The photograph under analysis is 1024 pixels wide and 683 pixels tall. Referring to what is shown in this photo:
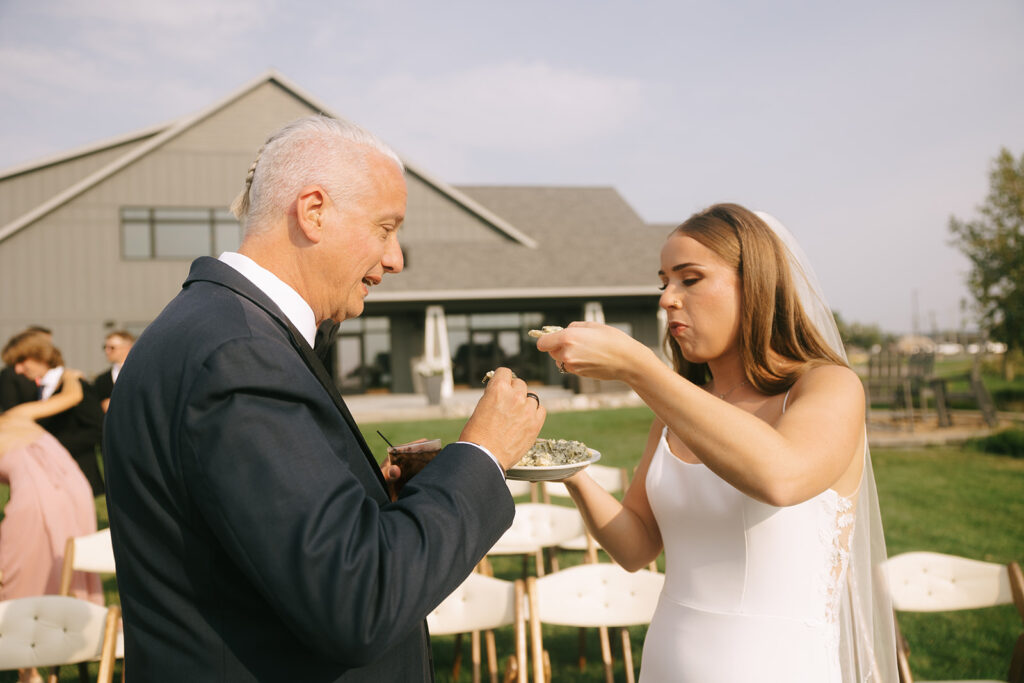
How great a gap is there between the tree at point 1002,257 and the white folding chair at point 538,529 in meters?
18.9

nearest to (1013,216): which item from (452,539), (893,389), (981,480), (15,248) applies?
(893,389)

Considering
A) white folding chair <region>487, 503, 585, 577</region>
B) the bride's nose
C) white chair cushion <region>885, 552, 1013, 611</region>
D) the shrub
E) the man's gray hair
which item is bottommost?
the shrub

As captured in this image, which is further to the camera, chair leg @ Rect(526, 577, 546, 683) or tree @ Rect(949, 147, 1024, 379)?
tree @ Rect(949, 147, 1024, 379)

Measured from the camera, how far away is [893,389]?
57.8 feet

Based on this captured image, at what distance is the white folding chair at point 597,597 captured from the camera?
375cm

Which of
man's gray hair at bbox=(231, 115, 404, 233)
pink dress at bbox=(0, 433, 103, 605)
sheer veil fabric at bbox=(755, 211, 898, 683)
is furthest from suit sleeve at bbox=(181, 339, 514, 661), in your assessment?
pink dress at bbox=(0, 433, 103, 605)

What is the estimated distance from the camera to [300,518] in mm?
1205

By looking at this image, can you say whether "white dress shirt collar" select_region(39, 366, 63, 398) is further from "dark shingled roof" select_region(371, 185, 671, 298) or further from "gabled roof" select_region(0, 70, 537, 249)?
"gabled roof" select_region(0, 70, 537, 249)

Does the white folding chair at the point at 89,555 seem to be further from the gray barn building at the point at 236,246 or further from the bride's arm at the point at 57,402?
the gray barn building at the point at 236,246

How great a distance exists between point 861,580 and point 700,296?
4.81 feet

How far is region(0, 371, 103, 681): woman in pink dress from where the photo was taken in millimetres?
5211

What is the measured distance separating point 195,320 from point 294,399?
0.87 feet

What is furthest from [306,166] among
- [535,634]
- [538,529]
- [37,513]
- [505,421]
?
[37,513]

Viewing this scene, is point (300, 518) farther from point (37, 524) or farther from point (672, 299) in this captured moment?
point (37, 524)
